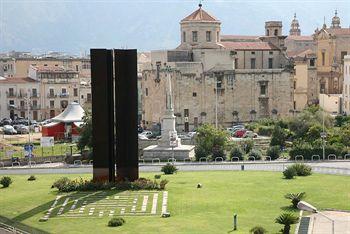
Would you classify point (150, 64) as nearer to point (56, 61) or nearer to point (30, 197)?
point (56, 61)

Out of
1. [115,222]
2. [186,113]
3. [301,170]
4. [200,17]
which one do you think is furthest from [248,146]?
[115,222]

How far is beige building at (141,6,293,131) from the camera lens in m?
82.9

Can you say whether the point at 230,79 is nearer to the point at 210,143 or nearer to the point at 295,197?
the point at 210,143

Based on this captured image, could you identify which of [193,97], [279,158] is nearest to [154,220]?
[279,158]

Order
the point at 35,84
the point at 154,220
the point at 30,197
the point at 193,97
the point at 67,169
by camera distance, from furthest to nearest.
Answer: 1. the point at 35,84
2. the point at 193,97
3. the point at 67,169
4. the point at 30,197
5. the point at 154,220

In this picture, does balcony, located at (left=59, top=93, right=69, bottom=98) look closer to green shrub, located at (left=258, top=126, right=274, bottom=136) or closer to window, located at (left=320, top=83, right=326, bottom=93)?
green shrub, located at (left=258, top=126, right=274, bottom=136)

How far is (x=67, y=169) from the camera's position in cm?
5422

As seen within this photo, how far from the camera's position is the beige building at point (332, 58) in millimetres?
101125

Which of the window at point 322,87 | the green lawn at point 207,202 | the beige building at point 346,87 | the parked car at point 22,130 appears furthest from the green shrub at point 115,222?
the window at point 322,87

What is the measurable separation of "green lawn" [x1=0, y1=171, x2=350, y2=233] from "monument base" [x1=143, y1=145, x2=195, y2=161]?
1163 centimetres

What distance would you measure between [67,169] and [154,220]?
21.9 meters

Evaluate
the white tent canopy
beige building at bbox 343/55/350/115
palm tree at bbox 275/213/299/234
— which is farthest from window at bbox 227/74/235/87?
palm tree at bbox 275/213/299/234

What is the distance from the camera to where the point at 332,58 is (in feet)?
336

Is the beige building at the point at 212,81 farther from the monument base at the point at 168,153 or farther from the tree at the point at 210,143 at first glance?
the monument base at the point at 168,153
